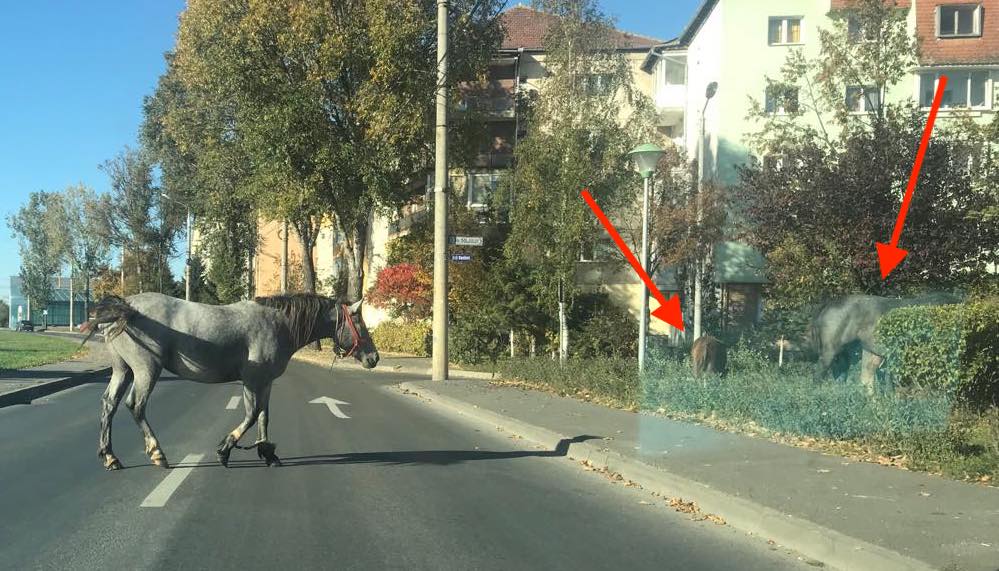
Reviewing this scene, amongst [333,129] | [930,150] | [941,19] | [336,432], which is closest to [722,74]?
[941,19]

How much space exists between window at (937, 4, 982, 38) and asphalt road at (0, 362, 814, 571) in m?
31.5

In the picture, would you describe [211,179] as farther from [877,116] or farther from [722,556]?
[722,556]

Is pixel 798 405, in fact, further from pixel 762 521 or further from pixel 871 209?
pixel 871 209

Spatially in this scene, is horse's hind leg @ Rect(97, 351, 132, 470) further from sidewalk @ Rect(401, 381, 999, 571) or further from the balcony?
the balcony

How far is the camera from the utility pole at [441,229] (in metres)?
19.7

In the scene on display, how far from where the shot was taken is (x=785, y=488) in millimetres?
7555

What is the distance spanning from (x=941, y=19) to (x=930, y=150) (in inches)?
885

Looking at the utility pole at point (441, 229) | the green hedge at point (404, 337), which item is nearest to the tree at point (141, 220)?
the green hedge at point (404, 337)

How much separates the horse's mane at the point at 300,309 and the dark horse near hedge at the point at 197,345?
10mm

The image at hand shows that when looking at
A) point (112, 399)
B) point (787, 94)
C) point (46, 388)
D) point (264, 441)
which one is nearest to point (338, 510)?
point (264, 441)

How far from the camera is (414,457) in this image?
988 cm

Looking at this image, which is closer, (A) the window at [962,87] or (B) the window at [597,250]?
(B) the window at [597,250]

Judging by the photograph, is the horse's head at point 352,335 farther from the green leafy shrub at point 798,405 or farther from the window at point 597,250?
the window at point 597,250

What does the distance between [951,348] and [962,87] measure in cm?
2869
